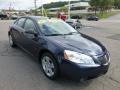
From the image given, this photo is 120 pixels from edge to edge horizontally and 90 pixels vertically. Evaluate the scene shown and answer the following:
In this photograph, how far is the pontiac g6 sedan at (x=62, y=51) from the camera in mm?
4176

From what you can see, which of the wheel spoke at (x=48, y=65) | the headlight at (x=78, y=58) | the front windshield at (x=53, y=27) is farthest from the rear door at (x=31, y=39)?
the headlight at (x=78, y=58)

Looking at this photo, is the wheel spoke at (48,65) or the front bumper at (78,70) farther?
the wheel spoke at (48,65)

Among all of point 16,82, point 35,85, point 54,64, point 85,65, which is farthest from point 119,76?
point 16,82

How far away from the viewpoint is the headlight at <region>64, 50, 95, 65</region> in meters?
4.16

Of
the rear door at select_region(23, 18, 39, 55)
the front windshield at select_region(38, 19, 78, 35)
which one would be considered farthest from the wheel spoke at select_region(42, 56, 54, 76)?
the front windshield at select_region(38, 19, 78, 35)

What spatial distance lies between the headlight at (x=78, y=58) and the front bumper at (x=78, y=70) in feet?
0.29

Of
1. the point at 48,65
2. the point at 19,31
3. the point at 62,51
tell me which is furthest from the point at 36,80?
the point at 19,31

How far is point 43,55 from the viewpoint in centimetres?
502

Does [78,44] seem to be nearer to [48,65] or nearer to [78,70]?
[78,70]

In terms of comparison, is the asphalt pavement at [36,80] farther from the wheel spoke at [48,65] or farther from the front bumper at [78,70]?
the front bumper at [78,70]

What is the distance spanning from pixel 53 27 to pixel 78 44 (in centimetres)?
131

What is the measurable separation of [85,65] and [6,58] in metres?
3.33

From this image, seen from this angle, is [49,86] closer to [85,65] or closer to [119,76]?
[85,65]

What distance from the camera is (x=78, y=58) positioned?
418cm
